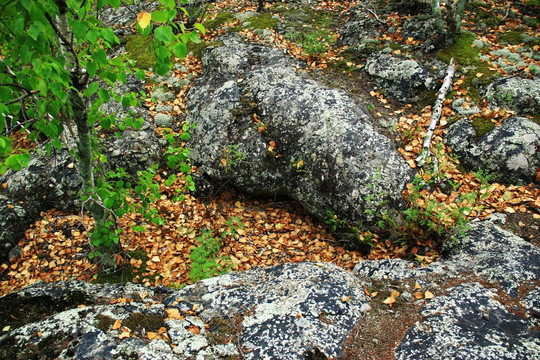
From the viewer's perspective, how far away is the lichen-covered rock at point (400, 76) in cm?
618

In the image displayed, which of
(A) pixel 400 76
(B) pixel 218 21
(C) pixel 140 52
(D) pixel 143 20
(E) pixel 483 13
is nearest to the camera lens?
(D) pixel 143 20

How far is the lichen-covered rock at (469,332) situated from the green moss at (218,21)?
8.29m

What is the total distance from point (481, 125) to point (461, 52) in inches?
80.8

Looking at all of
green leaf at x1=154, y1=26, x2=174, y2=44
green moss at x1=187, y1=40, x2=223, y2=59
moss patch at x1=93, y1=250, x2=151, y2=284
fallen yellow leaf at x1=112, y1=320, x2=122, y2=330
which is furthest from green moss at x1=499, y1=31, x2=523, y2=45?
fallen yellow leaf at x1=112, y1=320, x2=122, y2=330

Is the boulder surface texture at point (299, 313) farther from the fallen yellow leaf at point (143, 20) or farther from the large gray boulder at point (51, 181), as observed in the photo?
the large gray boulder at point (51, 181)

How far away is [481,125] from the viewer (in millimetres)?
5281

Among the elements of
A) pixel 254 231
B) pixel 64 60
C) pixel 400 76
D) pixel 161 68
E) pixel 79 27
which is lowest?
pixel 254 231

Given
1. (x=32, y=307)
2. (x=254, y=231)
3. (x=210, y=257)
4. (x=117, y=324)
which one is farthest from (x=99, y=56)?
(x=254, y=231)

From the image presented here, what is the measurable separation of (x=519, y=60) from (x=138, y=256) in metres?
7.91

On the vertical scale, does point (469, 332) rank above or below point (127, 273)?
above

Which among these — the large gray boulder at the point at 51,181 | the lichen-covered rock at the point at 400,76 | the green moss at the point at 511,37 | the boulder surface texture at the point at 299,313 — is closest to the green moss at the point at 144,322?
the boulder surface texture at the point at 299,313

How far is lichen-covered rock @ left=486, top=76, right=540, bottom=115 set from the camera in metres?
5.28

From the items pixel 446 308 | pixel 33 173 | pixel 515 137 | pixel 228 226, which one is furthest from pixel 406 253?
pixel 33 173

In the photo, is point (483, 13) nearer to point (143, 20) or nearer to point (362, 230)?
point (362, 230)
